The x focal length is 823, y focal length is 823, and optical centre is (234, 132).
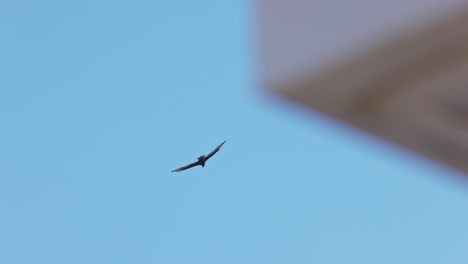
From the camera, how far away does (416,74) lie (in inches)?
55.9

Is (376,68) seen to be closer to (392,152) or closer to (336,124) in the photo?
(336,124)

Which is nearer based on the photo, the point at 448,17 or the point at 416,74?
the point at 448,17

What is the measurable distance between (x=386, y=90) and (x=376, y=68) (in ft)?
0.47

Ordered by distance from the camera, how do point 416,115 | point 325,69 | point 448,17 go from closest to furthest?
point 448,17, point 325,69, point 416,115

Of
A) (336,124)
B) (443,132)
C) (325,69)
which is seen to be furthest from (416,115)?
(325,69)

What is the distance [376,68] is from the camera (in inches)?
53.3

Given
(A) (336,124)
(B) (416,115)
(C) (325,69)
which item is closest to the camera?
(C) (325,69)

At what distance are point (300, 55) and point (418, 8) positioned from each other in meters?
0.24

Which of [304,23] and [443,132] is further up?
[304,23]

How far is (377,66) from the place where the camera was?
1.34 meters

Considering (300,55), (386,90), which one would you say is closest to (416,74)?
(386,90)

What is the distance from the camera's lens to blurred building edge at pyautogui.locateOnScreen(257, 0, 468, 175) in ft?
4.08

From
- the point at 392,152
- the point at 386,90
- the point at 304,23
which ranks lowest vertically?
the point at 392,152

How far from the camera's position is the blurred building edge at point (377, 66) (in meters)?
1.24
